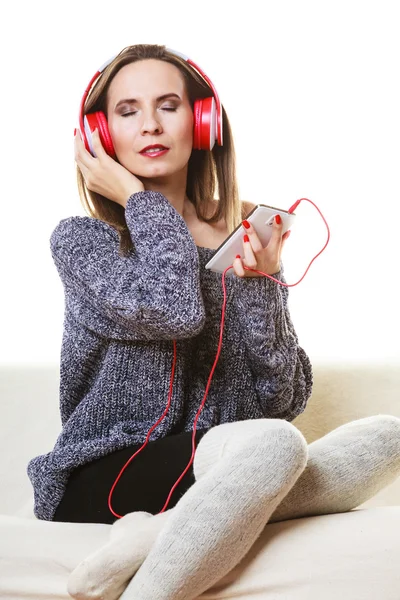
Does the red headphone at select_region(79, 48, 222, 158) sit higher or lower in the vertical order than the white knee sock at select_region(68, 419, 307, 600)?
higher

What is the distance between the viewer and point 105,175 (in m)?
1.36

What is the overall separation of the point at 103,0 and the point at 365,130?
0.85 meters

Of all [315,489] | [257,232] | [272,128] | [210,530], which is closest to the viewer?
[210,530]

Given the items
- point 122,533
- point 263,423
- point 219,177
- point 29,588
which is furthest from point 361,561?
point 219,177

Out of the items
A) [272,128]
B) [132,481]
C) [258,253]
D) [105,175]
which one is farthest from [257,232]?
[272,128]

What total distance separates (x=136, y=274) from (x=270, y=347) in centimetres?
27

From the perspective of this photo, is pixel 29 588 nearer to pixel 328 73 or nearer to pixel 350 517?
pixel 350 517

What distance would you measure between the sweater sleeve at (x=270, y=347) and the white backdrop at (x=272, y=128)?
750mm

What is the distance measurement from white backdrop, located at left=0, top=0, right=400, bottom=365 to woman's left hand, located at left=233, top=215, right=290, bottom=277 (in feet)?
2.95

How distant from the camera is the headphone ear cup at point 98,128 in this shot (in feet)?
4.48

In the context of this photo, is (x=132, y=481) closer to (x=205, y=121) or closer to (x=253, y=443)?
(x=253, y=443)

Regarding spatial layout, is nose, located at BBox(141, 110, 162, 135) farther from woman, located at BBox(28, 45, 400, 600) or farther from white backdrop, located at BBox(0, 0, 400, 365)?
white backdrop, located at BBox(0, 0, 400, 365)

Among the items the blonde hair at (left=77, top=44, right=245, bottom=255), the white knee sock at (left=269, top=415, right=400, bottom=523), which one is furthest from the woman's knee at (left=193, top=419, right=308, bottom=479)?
the blonde hair at (left=77, top=44, right=245, bottom=255)

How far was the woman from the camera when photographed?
1075mm
